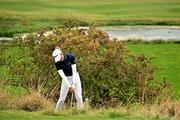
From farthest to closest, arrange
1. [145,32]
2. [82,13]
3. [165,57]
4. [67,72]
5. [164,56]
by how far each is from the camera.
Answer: [82,13]
[145,32]
[164,56]
[165,57]
[67,72]

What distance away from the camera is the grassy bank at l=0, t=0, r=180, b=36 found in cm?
6581

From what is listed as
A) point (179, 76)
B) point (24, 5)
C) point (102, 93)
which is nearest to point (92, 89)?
point (102, 93)

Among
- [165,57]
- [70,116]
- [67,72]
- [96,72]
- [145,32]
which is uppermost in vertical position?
[67,72]

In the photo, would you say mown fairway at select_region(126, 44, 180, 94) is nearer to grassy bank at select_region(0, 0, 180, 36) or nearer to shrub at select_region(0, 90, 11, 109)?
shrub at select_region(0, 90, 11, 109)

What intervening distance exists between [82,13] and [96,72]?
5738 cm

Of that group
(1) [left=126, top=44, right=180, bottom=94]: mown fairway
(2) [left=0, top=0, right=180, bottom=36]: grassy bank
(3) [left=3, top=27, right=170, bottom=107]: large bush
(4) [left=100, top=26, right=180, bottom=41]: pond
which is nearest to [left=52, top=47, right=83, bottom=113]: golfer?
(3) [left=3, top=27, right=170, bottom=107]: large bush

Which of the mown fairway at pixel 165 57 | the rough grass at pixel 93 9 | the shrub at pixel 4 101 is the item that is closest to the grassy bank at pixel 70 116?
the shrub at pixel 4 101

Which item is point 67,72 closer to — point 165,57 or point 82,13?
point 165,57

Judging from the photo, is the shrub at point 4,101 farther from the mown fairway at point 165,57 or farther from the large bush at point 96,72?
the mown fairway at point 165,57

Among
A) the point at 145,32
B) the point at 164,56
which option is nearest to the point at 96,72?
the point at 164,56

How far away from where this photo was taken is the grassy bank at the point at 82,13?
2591 inches

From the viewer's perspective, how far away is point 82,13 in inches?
3115

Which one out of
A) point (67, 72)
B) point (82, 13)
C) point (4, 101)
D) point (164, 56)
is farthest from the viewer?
point (82, 13)

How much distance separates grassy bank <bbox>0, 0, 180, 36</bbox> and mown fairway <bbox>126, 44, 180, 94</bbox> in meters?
15.1
